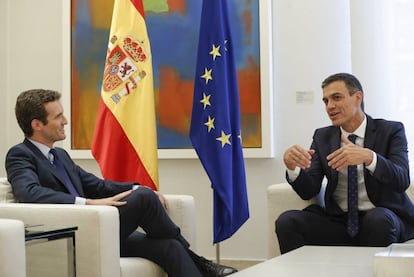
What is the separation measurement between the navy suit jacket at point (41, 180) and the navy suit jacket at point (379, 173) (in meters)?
1.02

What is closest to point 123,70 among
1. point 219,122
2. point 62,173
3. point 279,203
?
point 219,122

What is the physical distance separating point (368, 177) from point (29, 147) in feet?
5.85

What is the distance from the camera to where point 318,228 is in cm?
354

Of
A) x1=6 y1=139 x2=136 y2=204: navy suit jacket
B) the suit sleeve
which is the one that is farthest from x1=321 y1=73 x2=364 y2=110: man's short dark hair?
x1=6 y1=139 x2=136 y2=204: navy suit jacket

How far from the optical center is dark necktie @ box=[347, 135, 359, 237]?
346 centimetres

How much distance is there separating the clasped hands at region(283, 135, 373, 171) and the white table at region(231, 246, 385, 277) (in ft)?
2.50

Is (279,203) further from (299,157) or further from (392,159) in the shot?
(392,159)

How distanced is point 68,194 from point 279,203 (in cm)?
122

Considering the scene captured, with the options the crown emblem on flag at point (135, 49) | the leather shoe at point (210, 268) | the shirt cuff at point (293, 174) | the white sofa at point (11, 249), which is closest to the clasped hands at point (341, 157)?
the shirt cuff at point (293, 174)

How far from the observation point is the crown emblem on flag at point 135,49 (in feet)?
14.2

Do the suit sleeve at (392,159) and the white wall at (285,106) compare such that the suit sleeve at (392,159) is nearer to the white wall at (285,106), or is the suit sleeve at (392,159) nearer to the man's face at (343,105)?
the man's face at (343,105)

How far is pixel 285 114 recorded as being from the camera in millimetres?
4902

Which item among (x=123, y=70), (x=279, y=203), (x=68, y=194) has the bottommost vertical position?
(x=279, y=203)

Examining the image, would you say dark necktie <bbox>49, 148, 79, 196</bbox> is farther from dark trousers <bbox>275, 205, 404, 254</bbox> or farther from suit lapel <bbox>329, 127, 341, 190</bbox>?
suit lapel <bbox>329, 127, 341, 190</bbox>
